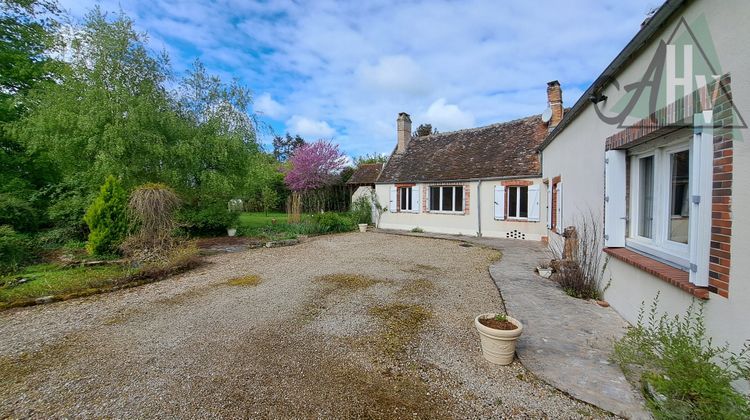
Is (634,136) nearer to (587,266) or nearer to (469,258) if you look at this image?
(587,266)

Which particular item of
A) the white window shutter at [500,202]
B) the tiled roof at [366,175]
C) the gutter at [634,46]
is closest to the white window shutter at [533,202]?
the white window shutter at [500,202]

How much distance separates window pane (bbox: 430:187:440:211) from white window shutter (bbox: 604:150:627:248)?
369 inches

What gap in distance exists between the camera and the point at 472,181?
12359 mm

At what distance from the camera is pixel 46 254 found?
8086mm

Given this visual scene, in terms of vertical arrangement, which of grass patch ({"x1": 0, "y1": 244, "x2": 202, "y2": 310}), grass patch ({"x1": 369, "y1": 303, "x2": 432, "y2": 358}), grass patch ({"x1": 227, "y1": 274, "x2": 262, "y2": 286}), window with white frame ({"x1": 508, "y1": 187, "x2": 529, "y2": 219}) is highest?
window with white frame ({"x1": 508, "y1": 187, "x2": 529, "y2": 219})

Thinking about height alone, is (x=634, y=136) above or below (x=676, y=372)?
above

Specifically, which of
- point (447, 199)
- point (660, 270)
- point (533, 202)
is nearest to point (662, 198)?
point (660, 270)

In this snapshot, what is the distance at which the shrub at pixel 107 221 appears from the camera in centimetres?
747

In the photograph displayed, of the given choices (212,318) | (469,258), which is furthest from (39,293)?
(469,258)

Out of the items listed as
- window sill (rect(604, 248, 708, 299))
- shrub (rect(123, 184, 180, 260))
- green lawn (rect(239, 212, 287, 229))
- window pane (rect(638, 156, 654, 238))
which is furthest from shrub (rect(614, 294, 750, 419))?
green lawn (rect(239, 212, 287, 229))

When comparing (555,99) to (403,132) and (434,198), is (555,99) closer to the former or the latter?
(434,198)

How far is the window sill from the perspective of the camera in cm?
239

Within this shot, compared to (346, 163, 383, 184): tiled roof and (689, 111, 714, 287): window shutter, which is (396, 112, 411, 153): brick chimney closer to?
(346, 163, 383, 184): tiled roof

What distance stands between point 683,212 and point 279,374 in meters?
4.18
